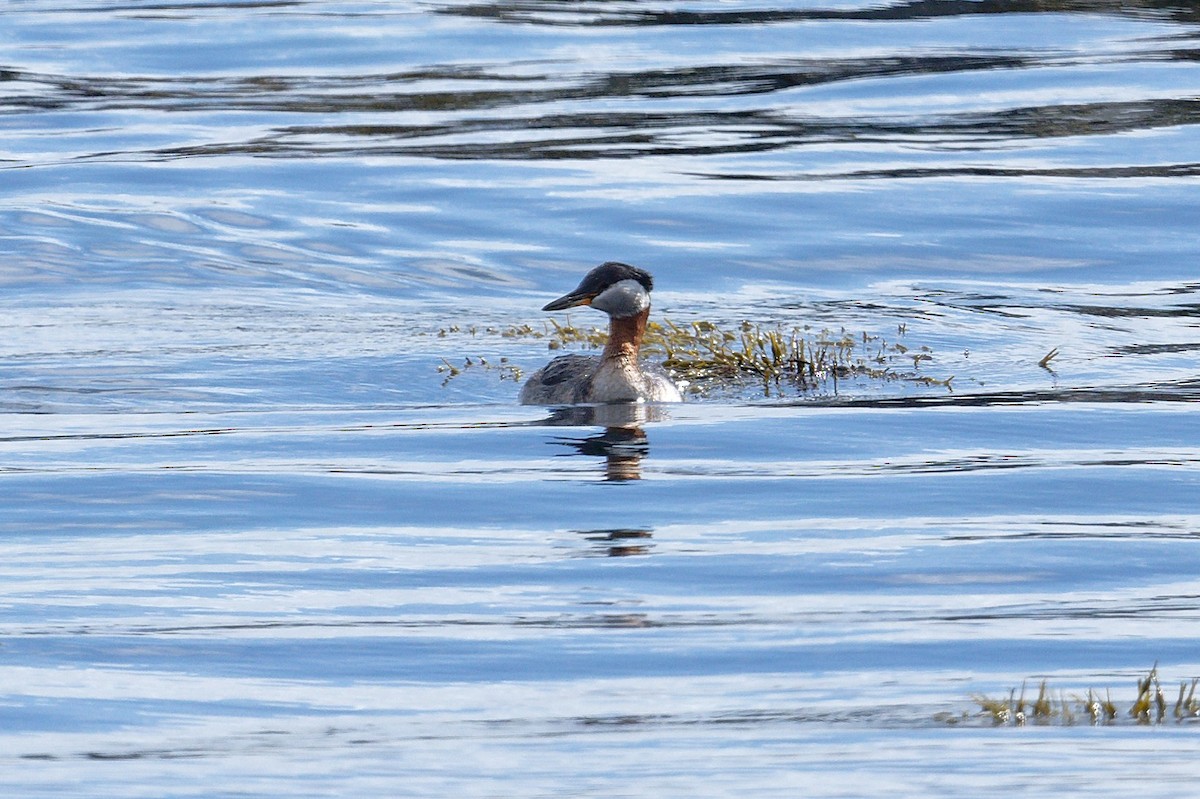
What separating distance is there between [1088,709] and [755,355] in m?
8.22

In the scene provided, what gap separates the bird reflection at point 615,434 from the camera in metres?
12.4

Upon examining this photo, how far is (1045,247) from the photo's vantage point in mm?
20844

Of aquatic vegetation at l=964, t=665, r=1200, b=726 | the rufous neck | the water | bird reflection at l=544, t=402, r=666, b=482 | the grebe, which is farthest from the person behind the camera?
the rufous neck

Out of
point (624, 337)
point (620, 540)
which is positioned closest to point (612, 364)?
point (624, 337)

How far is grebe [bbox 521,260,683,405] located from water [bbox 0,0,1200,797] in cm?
29

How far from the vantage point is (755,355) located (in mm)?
15258

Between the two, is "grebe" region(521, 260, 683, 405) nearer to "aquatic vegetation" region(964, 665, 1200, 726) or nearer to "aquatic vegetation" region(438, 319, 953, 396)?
"aquatic vegetation" region(438, 319, 953, 396)

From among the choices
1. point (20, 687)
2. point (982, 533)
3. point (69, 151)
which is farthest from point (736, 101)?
point (20, 687)

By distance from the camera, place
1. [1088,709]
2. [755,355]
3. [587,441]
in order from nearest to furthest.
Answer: [1088,709], [587,441], [755,355]

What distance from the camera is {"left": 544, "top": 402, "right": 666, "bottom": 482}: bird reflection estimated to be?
40.8ft

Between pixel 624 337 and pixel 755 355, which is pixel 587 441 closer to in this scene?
pixel 624 337

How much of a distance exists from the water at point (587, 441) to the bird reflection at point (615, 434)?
71 mm

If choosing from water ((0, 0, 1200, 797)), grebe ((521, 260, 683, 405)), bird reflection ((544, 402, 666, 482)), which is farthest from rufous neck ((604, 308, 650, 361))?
water ((0, 0, 1200, 797))

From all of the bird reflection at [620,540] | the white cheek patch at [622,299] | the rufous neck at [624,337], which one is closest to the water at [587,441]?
the bird reflection at [620,540]
